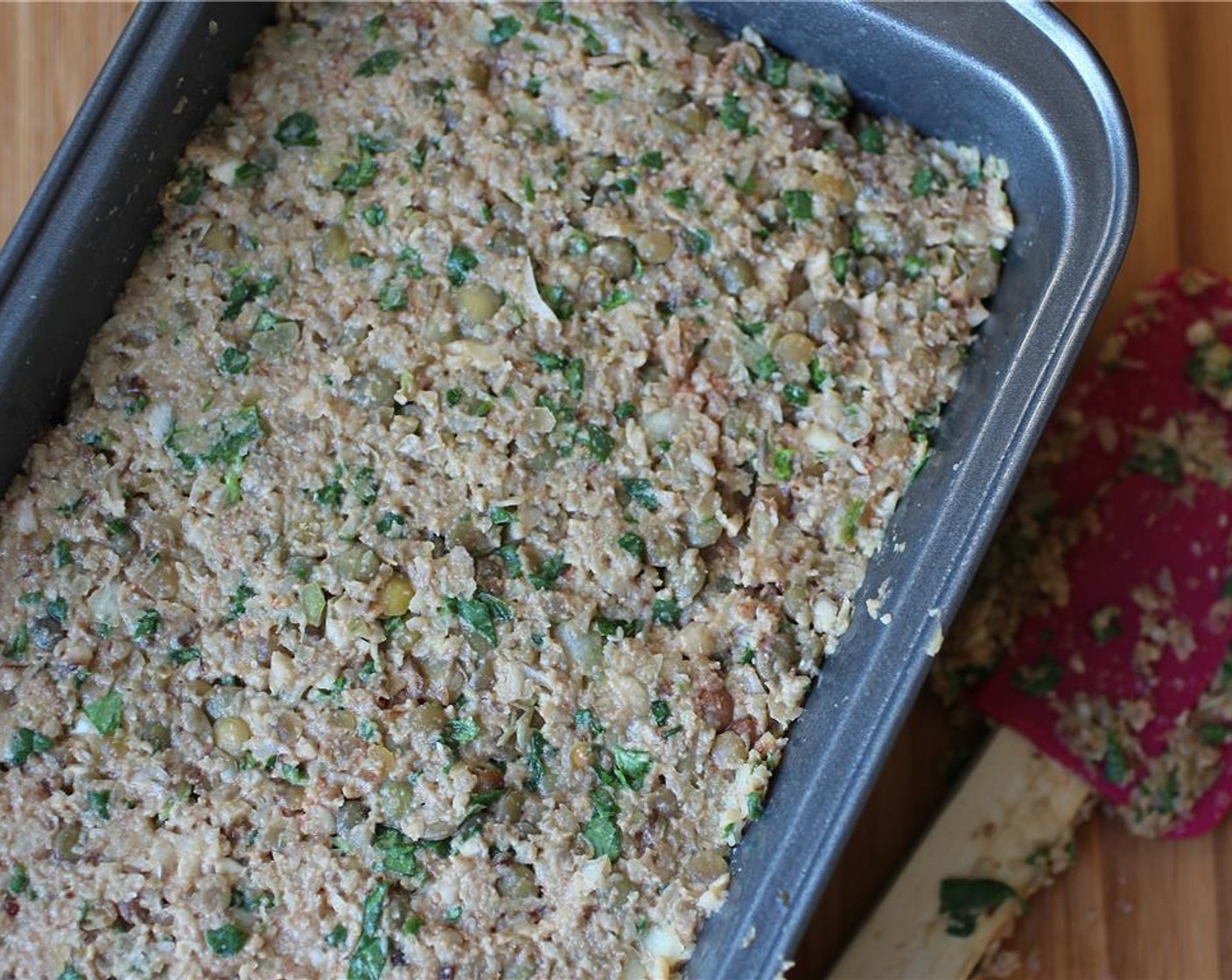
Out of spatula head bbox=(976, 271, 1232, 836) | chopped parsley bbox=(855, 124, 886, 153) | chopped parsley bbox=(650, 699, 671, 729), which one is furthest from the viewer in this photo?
spatula head bbox=(976, 271, 1232, 836)

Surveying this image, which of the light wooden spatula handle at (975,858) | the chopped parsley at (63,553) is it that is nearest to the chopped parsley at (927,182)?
the light wooden spatula handle at (975,858)

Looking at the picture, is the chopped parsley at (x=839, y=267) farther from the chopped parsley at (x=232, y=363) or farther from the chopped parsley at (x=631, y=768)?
the chopped parsley at (x=232, y=363)

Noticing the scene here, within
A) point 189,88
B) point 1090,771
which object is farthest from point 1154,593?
point 189,88

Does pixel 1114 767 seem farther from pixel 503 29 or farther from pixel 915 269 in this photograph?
pixel 503 29

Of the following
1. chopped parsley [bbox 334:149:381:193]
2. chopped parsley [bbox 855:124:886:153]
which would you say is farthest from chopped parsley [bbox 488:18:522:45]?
chopped parsley [bbox 855:124:886:153]

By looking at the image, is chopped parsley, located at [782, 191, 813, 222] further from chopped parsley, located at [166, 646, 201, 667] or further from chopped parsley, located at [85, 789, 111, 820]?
chopped parsley, located at [85, 789, 111, 820]

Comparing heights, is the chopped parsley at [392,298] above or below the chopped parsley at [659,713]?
above

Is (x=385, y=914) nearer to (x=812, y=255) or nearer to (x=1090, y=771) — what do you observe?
(x=812, y=255)

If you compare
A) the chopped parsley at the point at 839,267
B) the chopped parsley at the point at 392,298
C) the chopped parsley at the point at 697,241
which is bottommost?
the chopped parsley at the point at 392,298
